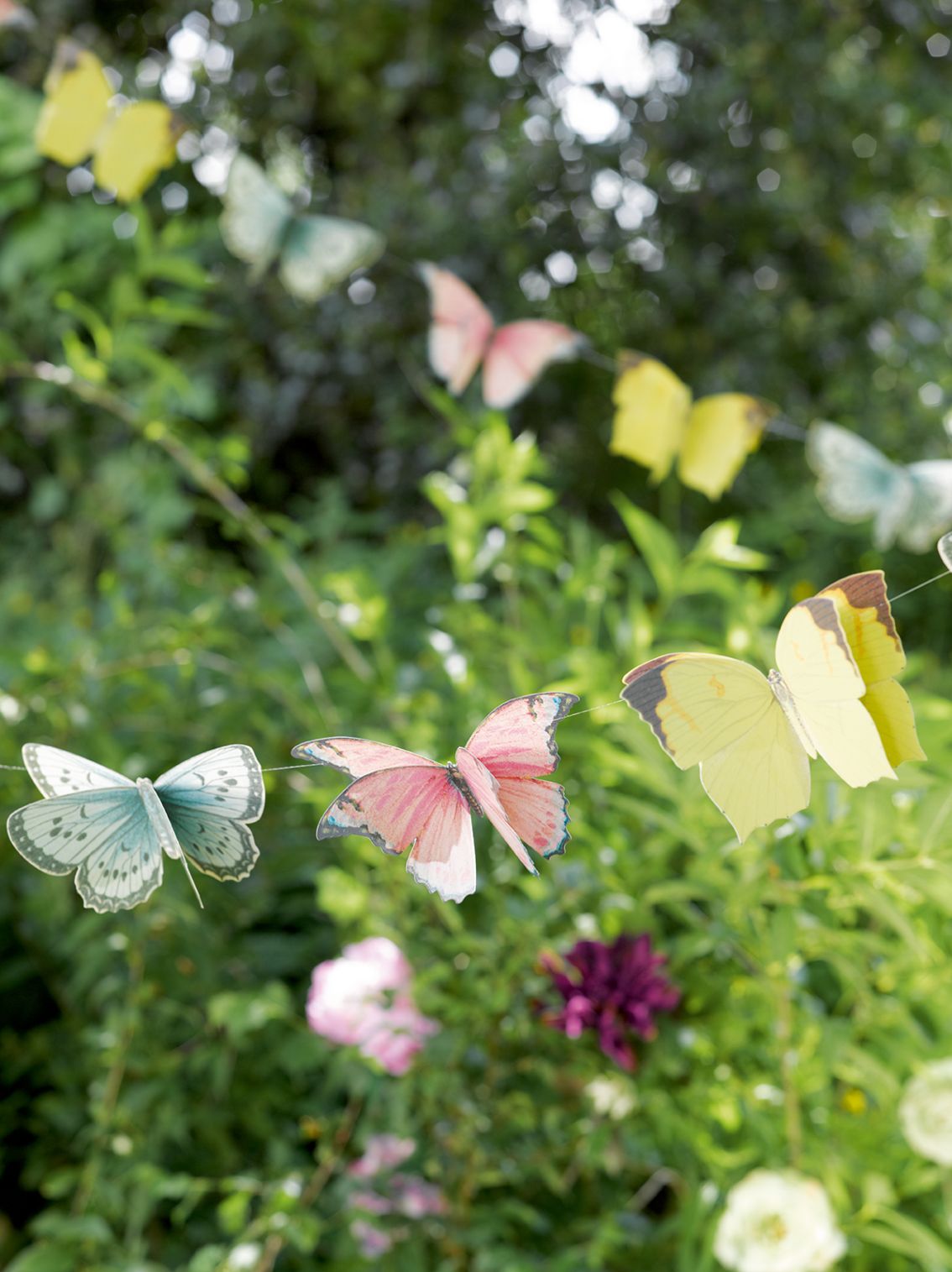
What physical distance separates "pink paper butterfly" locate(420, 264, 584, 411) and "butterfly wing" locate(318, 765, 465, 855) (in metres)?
0.58

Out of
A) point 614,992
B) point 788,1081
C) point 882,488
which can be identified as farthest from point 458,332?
point 788,1081

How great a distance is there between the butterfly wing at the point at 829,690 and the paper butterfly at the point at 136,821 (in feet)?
0.72

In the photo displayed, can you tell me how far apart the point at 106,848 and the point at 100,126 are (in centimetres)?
76

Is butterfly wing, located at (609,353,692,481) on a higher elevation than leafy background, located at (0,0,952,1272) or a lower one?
higher

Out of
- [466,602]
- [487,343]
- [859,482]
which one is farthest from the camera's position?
[466,602]

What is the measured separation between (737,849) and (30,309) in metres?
2.26

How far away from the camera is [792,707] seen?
1.56 ft

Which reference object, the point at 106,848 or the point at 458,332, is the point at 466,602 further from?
the point at 106,848

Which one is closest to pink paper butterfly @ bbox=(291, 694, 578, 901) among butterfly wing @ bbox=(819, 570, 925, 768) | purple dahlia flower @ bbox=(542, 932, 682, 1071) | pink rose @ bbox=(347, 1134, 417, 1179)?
butterfly wing @ bbox=(819, 570, 925, 768)

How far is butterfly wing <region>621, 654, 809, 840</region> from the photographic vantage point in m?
0.45

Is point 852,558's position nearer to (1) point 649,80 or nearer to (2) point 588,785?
(1) point 649,80

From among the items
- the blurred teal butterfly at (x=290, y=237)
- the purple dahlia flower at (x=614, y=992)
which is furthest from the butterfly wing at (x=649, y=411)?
the purple dahlia flower at (x=614, y=992)

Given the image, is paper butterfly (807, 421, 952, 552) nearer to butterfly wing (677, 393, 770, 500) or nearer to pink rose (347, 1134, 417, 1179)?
butterfly wing (677, 393, 770, 500)

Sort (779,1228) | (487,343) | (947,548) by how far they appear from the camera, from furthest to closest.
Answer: (487,343)
(779,1228)
(947,548)
